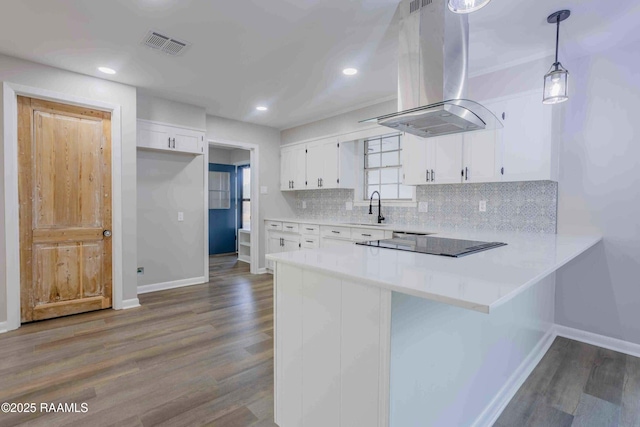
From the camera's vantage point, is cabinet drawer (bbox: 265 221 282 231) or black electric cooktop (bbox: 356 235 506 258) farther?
cabinet drawer (bbox: 265 221 282 231)

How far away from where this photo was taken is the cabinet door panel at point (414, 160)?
3.51m

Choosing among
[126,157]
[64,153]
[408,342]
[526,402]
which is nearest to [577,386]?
[526,402]

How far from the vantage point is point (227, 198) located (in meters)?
7.33

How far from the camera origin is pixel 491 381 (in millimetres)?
1838

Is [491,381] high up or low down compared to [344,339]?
down

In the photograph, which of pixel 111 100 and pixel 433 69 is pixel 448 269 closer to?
pixel 433 69

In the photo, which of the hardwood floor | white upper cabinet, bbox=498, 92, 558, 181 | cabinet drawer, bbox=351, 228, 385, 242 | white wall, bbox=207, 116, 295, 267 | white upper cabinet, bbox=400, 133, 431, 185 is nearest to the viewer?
the hardwood floor

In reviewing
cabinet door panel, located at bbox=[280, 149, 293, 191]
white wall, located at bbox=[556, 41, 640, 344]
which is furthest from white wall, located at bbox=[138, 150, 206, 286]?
white wall, located at bbox=[556, 41, 640, 344]

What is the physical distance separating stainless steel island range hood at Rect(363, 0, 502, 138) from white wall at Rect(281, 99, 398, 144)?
1.66 meters

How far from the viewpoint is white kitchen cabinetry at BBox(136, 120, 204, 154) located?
3.99m

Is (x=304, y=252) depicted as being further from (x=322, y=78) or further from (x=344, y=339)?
(x=322, y=78)

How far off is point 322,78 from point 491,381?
10.1 ft

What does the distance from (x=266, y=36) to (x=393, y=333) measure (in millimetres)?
2453

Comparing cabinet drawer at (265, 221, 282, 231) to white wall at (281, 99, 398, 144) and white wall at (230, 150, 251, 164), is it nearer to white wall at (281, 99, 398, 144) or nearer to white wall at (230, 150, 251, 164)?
white wall at (281, 99, 398, 144)
